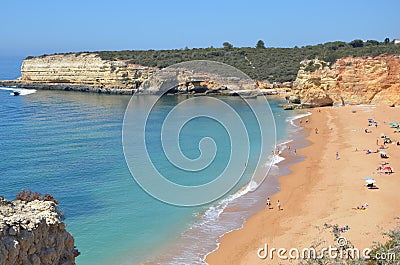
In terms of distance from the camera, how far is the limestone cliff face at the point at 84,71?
63344 mm

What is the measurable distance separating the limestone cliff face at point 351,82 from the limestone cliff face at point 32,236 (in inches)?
1619

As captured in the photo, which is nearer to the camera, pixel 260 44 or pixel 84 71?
pixel 84 71

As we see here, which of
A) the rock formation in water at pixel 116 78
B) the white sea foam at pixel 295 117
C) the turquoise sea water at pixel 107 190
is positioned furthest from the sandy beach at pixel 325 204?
the rock formation in water at pixel 116 78

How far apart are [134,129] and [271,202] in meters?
19.5

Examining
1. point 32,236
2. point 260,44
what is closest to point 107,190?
point 32,236

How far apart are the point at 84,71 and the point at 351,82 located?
40.5 meters

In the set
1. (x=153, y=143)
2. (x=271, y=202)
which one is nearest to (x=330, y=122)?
(x=153, y=143)

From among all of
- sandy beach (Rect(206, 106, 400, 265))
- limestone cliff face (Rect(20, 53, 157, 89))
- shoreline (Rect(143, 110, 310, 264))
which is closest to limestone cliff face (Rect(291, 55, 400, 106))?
sandy beach (Rect(206, 106, 400, 265))

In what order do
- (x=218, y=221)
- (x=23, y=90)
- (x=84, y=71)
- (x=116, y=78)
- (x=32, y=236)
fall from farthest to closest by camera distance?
(x=23, y=90) < (x=84, y=71) < (x=116, y=78) < (x=218, y=221) < (x=32, y=236)

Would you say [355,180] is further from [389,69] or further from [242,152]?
[389,69]

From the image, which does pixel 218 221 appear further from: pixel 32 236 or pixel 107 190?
pixel 32 236

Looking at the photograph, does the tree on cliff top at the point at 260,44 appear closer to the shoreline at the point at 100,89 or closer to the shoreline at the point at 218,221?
the shoreline at the point at 100,89

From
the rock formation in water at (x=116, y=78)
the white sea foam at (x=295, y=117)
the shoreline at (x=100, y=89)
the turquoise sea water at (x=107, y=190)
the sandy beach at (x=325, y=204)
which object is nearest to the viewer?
the sandy beach at (x=325, y=204)

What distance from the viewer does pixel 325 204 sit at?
717 inches
